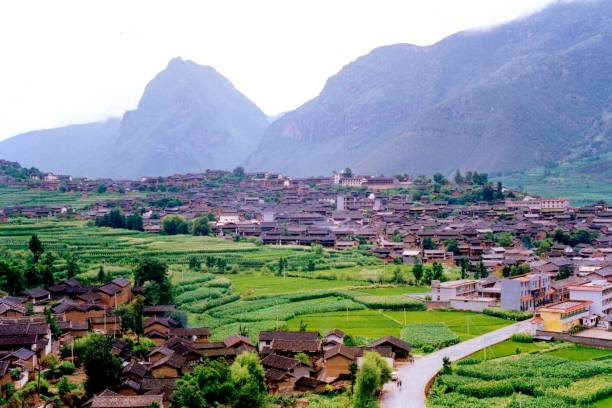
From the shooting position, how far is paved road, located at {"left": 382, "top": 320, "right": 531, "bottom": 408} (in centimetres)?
2606

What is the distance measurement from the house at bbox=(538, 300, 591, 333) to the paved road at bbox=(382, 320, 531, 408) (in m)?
1.26

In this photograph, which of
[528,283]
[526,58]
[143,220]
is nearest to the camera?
[528,283]

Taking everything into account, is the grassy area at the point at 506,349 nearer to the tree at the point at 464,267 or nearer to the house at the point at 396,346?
the house at the point at 396,346

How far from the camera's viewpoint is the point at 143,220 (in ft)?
238

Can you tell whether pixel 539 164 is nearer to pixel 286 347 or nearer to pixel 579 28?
pixel 579 28

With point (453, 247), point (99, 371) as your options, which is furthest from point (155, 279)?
point (453, 247)

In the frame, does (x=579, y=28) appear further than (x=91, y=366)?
Yes

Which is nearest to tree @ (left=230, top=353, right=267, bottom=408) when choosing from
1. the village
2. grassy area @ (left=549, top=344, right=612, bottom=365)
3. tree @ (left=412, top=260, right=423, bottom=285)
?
the village

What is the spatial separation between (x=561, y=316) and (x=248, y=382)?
55.1 feet

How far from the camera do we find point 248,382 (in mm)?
25172

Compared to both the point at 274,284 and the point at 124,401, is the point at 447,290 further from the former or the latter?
the point at 124,401

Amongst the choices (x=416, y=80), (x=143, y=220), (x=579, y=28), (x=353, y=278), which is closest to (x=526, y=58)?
(x=579, y=28)

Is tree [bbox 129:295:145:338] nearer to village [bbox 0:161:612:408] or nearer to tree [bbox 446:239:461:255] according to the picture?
village [bbox 0:161:612:408]

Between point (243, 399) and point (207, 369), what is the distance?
1.48 meters
